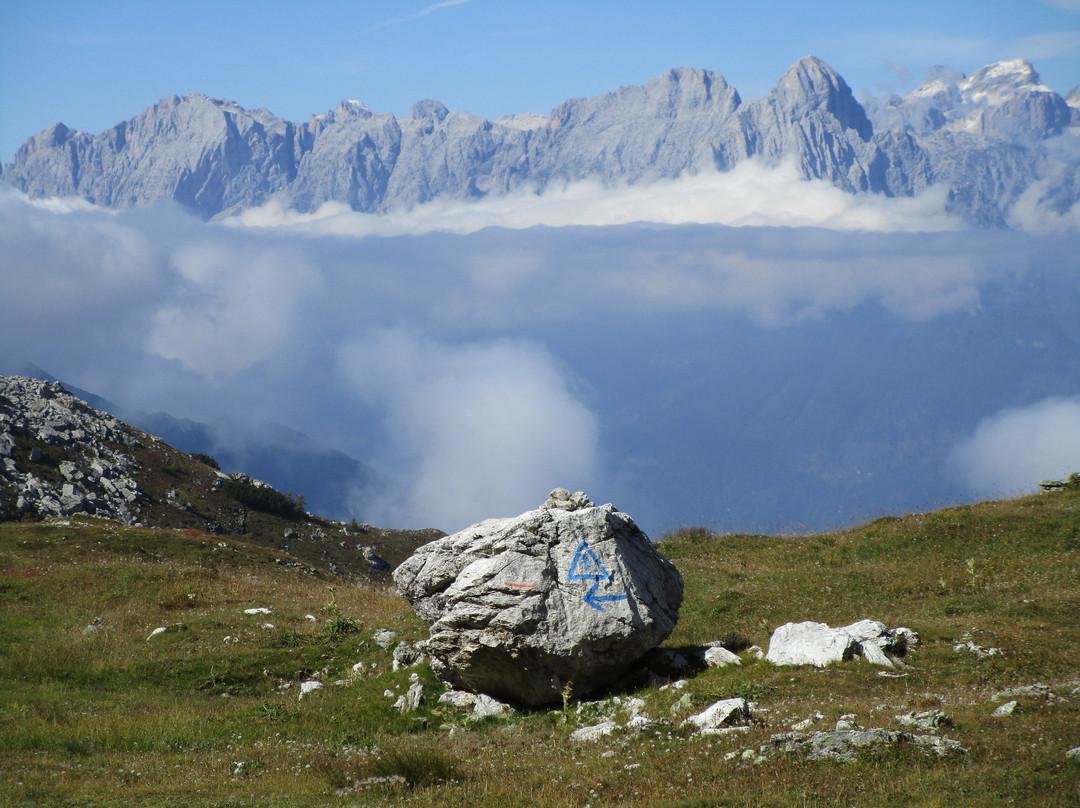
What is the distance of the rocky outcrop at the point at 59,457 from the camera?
2435 inches

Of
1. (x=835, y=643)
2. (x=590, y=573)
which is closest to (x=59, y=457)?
(x=590, y=573)

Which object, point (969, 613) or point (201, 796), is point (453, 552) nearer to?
point (201, 796)

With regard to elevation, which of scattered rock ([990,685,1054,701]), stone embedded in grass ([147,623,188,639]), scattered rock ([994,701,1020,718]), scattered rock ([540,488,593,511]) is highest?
scattered rock ([540,488,593,511])

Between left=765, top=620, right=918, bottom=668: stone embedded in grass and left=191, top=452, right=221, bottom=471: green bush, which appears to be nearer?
left=765, top=620, right=918, bottom=668: stone embedded in grass

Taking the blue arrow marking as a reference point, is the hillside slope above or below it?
above

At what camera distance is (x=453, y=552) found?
1908 cm

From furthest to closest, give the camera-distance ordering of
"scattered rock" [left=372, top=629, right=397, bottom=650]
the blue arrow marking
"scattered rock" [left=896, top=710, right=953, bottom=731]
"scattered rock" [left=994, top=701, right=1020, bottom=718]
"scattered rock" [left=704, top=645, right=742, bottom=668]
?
"scattered rock" [left=372, top=629, right=397, bottom=650] < "scattered rock" [left=704, top=645, right=742, bottom=668] < the blue arrow marking < "scattered rock" [left=994, top=701, right=1020, bottom=718] < "scattered rock" [left=896, top=710, right=953, bottom=731]

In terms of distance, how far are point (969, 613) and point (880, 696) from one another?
778 centimetres

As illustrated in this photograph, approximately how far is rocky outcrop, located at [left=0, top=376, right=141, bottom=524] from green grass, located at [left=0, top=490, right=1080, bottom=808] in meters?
33.9

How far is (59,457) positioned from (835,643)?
75232mm

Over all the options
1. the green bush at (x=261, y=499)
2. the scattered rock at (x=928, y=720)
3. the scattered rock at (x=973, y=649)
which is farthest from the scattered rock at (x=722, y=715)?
the green bush at (x=261, y=499)

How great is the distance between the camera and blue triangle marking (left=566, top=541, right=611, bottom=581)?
57.7 feet

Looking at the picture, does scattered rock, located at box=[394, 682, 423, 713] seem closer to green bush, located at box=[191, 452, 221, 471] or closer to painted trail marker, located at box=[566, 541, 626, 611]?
painted trail marker, located at box=[566, 541, 626, 611]

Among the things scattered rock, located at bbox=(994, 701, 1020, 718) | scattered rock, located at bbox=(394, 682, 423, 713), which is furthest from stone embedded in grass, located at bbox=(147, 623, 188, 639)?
scattered rock, located at bbox=(994, 701, 1020, 718)
